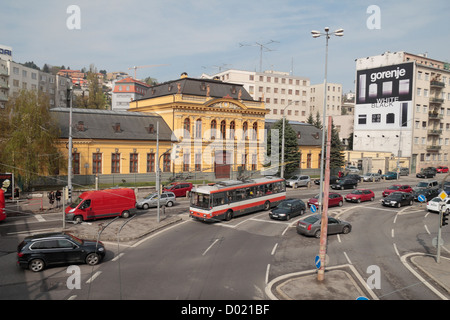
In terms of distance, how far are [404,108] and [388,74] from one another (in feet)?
27.3

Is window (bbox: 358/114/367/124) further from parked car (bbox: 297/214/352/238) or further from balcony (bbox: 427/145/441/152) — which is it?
parked car (bbox: 297/214/352/238)

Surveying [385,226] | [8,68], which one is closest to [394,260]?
[385,226]

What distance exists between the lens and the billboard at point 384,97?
72.1 m

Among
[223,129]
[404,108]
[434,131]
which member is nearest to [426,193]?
[223,129]

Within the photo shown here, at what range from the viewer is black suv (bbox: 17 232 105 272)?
53.6ft

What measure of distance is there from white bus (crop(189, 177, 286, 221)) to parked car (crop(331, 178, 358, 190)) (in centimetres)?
1787

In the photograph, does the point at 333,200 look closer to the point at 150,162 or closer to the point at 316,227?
the point at 316,227

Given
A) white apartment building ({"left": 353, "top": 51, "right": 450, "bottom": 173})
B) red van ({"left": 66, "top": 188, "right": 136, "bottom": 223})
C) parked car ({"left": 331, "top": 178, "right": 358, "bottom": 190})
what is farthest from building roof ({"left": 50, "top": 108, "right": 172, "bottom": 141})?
white apartment building ({"left": 353, "top": 51, "right": 450, "bottom": 173})

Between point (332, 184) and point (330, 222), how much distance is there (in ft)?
86.9

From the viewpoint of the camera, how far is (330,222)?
79.9 feet

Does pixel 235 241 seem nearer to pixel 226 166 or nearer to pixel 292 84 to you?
pixel 226 166

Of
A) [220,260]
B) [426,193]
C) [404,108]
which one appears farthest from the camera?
[404,108]

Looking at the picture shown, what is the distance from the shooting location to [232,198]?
28688 millimetres

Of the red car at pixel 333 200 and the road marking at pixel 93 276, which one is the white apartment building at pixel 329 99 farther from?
the road marking at pixel 93 276
